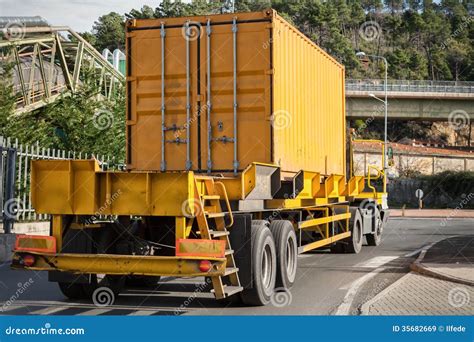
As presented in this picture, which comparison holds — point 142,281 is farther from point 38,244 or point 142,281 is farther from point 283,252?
point 38,244

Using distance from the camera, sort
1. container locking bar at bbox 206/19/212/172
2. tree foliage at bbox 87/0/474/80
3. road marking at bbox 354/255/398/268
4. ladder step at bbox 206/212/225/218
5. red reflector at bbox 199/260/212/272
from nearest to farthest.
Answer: red reflector at bbox 199/260/212/272 → ladder step at bbox 206/212/225/218 → container locking bar at bbox 206/19/212/172 → road marking at bbox 354/255/398/268 → tree foliage at bbox 87/0/474/80

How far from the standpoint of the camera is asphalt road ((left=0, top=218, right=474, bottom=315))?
28.8 feet

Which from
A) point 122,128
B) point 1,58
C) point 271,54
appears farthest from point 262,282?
point 1,58

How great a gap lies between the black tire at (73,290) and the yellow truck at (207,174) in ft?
0.06

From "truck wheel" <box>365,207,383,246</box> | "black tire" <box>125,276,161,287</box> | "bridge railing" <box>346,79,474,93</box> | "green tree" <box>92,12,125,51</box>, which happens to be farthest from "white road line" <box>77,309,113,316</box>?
"bridge railing" <box>346,79,474,93</box>

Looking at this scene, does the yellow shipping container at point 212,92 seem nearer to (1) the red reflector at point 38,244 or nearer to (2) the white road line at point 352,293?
(2) the white road line at point 352,293

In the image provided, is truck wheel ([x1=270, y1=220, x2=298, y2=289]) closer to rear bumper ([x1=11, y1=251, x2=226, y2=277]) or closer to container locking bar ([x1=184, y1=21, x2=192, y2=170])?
container locking bar ([x1=184, y1=21, x2=192, y2=170])

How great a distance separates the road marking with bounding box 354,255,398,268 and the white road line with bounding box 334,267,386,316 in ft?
1.93

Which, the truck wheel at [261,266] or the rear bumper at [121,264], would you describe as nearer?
the rear bumper at [121,264]

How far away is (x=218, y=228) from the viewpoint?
8.70m

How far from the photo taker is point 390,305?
28.8 ft

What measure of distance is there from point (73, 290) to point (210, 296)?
1.89 metres

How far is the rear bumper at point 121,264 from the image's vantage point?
7984 millimetres

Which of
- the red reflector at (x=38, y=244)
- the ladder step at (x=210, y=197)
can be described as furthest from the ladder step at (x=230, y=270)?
the red reflector at (x=38, y=244)
